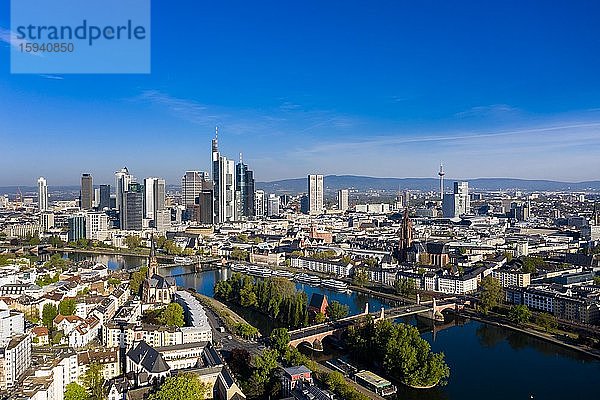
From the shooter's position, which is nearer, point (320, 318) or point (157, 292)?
point (320, 318)

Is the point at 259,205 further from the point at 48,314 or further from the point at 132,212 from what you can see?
the point at 48,314

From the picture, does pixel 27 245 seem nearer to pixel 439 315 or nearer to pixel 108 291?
pixel 108 291

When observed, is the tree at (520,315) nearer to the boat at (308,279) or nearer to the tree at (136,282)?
the boat at (308,279)

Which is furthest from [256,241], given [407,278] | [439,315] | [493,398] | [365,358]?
[493,398]

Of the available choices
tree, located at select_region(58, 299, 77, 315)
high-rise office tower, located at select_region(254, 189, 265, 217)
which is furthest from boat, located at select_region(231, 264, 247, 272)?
high-rise office tower, located at select_region(254, 189, 265, 217)

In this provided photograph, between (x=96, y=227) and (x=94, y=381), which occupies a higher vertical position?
(x=96, y=227)

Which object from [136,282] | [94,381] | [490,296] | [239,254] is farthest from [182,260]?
[94,381]
